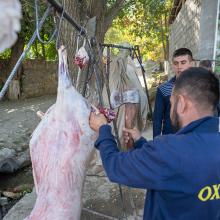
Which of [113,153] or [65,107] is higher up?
[65,107]

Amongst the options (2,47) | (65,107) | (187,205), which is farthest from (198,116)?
(2,47)

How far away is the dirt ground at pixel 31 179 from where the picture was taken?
147 inches

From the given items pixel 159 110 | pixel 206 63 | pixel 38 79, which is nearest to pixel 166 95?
pixel 159 110

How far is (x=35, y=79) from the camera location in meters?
14.4

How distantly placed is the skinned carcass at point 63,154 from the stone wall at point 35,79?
11515 mm

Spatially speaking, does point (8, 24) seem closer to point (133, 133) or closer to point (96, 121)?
point (96, 121)

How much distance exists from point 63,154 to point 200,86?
855mm

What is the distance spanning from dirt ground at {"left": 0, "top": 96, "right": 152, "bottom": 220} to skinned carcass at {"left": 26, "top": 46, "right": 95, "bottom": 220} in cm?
128

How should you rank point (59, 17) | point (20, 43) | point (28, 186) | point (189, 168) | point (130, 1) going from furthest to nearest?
point (20, 43), point (130, 1), point (28, 186), point (59, 17), point (189, 168)

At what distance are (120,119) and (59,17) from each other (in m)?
2.39

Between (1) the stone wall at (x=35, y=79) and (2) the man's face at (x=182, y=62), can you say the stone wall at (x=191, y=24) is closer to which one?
(2) the man's face at (x=182, y=62)

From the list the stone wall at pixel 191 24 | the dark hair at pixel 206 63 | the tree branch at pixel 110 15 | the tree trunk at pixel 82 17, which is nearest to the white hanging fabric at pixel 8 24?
the tree trunk at pixel 82 17

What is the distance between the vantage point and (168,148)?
5.16ft

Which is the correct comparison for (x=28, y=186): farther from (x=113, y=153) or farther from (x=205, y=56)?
(x=113, y=153)
